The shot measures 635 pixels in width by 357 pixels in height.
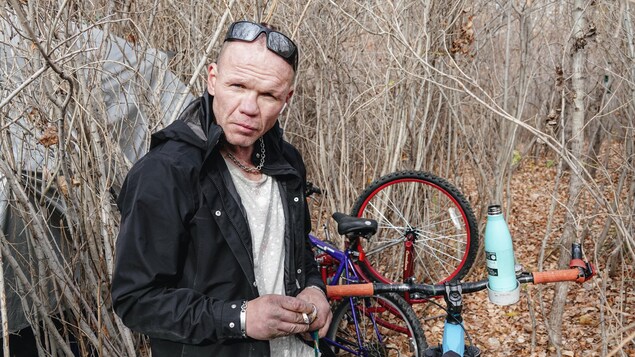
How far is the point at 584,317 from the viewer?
12.4 feet

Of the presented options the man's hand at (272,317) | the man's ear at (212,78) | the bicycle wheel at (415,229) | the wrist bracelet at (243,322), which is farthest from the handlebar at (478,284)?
the bicycle wheel at (415,229)

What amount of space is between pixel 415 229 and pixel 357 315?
29.8 inches

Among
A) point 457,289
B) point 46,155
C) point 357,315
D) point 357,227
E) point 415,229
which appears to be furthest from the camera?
point 415,229

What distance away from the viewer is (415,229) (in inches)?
148

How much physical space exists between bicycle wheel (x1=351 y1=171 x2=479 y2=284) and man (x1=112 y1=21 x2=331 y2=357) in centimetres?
197

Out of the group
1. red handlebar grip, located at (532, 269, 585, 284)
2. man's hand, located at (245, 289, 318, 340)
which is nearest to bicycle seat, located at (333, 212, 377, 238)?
red handlebar grip, located at (532, 269, 585, 284)

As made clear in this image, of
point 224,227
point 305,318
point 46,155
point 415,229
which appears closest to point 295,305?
point 305,318

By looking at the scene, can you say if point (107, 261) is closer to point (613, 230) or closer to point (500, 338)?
point (500, 338)

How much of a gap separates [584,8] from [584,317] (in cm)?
224

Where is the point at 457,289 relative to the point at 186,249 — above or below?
below

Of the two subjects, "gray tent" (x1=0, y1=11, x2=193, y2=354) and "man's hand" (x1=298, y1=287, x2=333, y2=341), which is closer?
"man's hand" (x1=298, y1=287, x2=333, y2=341)

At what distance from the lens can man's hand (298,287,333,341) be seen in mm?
1669

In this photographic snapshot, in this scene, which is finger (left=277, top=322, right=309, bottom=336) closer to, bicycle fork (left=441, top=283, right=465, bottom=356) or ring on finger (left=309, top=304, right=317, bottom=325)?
ring on finger (left=309, top=304, right=317, bottom=325)

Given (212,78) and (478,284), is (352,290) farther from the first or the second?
(212,78)
